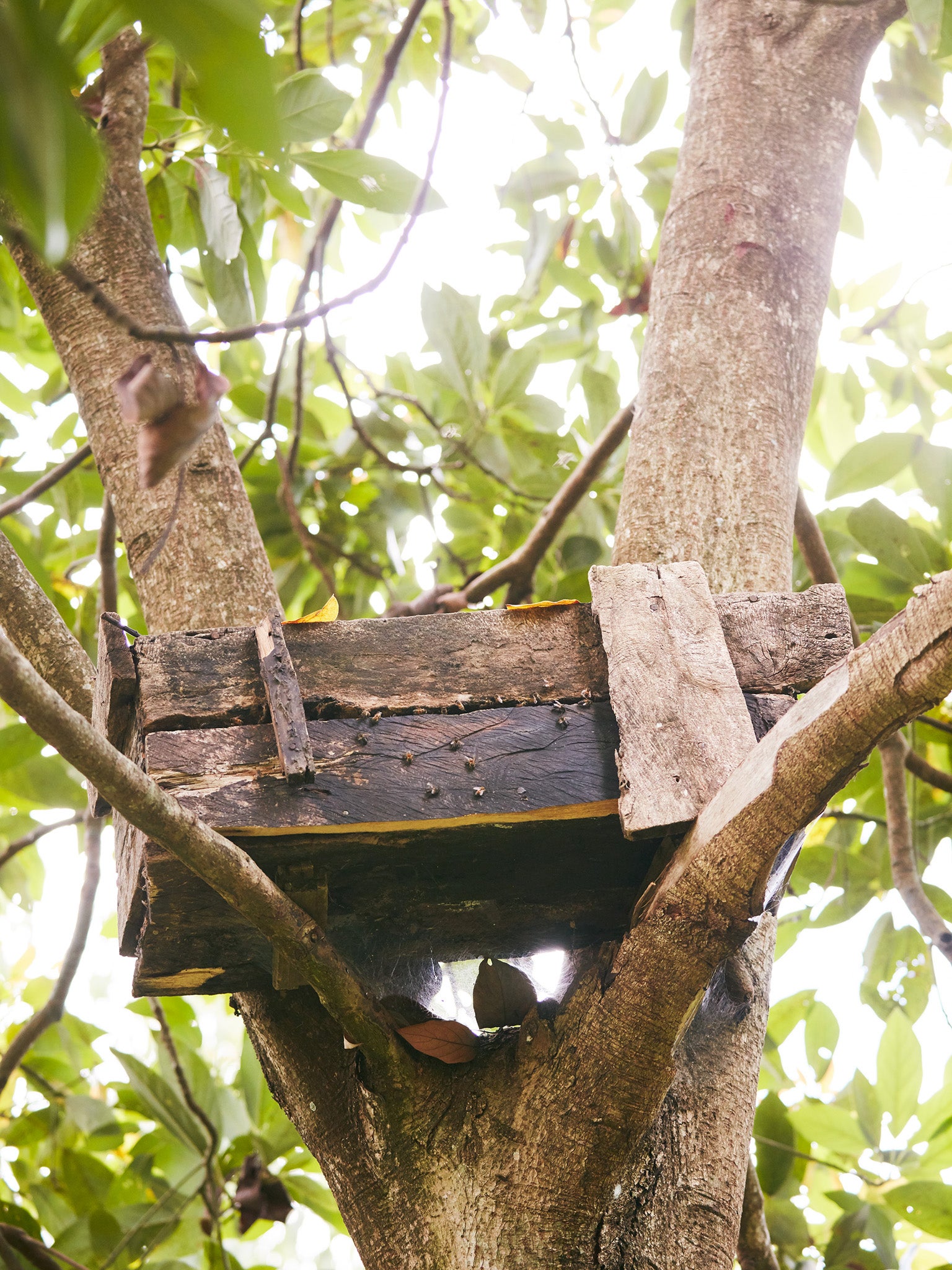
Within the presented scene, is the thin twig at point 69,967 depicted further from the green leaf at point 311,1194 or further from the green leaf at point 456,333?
the green leaf at point 456,333

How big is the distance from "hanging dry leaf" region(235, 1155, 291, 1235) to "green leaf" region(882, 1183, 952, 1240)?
1.07 metres

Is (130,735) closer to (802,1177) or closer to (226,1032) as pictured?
(802,1177)

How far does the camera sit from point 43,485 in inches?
65.5

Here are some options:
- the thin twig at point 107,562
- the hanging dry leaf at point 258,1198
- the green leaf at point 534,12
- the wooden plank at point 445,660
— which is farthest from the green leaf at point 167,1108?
the green leaf at point 534,12

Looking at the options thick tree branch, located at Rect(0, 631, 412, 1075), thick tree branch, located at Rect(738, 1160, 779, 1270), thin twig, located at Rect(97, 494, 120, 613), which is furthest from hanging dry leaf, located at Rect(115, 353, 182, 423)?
thick tree branch, located at Rect(738, 1160, 779, 1270)

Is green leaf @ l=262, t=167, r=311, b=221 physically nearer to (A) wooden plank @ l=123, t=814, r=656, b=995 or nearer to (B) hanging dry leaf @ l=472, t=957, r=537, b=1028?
(A) wooden plank @ l=123, t=814, r=656, b=995

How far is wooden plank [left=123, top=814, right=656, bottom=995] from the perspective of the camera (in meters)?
0.90

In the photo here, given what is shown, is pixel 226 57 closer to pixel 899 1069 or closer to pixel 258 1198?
pixel 258 1198

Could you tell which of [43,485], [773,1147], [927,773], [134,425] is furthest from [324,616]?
[773,1147]

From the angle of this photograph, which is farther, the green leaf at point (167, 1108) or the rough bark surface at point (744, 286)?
the green leaf at point (167, 1108)

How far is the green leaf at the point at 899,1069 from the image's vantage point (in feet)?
6.12

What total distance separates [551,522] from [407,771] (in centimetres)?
90

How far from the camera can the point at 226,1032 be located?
25.2 ft

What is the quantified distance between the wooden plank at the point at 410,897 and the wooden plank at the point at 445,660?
4.8 inches
